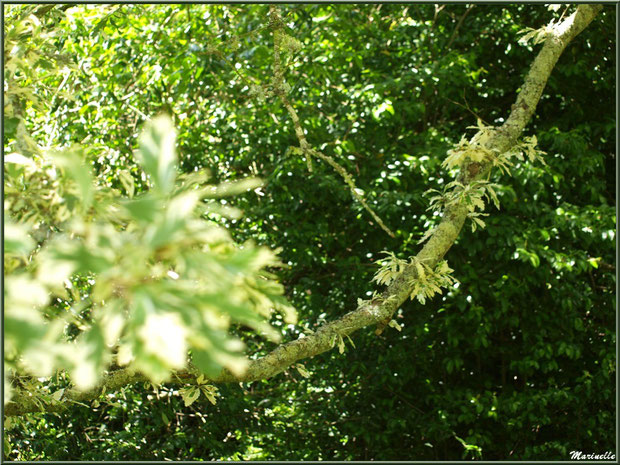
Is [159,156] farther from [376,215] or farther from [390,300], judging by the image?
[376,215]

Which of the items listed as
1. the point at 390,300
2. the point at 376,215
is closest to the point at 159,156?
the point at 390,300

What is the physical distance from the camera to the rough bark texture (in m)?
1.24

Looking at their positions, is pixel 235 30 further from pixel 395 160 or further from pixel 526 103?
pixel 526 103

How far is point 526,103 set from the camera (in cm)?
171

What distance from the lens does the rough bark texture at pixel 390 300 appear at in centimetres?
124

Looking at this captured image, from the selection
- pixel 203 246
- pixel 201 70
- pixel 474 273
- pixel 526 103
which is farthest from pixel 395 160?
pixel 203 246

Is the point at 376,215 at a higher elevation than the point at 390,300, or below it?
higher

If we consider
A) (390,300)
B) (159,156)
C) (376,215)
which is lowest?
(159,156)

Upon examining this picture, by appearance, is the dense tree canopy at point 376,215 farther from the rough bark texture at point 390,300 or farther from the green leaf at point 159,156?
the green leaf at point 159,156

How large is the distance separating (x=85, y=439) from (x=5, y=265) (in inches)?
92.7

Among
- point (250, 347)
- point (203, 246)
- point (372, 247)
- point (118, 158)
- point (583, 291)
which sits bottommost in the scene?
point (203, 246)

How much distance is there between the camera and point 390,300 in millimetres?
1416

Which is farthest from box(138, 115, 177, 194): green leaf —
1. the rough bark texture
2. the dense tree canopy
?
the dense tree canopy

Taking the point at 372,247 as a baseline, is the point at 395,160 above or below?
above
